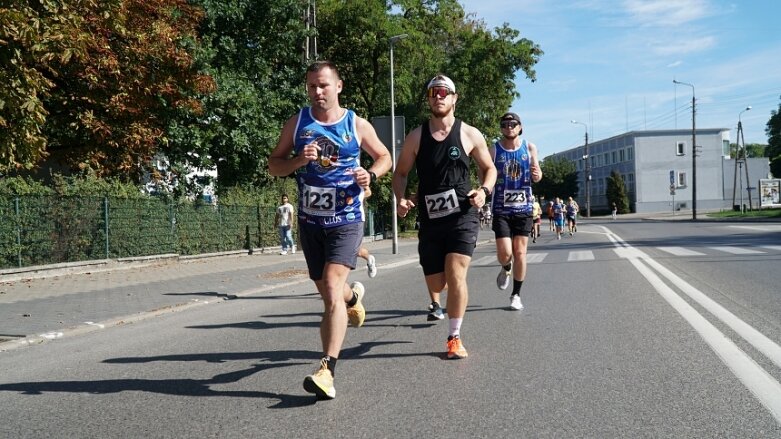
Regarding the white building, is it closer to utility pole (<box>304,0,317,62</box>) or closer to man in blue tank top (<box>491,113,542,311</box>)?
utility pole (<box>304,0,317,62</box>)

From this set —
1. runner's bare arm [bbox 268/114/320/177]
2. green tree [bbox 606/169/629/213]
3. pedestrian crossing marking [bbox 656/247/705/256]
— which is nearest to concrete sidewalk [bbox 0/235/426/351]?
runner's bare arm [bbox 268/114/320/177]

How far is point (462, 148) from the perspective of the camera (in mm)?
5062

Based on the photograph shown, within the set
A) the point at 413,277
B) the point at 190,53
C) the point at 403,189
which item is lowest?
the point at 413,277

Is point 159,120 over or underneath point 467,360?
over

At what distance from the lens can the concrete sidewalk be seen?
7629mm

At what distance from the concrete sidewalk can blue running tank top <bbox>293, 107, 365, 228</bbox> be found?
3874mm

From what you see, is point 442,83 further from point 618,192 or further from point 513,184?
point 618,192

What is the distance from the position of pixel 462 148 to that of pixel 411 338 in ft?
6.16

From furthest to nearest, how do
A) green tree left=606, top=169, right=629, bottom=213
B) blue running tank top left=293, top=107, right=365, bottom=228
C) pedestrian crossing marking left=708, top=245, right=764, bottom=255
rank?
green tree left=606, top=169, right=629, bottom=213 → pedestrian crossing marking left=708, top=245, right=764, bottom=255 → blue running tank top left=293, top=107, right=365, bottom=228

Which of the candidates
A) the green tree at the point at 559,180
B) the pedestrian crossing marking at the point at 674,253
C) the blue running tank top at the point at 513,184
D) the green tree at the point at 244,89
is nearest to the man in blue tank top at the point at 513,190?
the blue running tank top at the point at 513,184

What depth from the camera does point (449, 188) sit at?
5062 millimetres

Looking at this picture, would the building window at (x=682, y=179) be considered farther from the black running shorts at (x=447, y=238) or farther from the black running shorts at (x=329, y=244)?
the black running shorts at (x=329, y=244)

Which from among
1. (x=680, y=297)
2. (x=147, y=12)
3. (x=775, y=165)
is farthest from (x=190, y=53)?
(x=775, y=165)

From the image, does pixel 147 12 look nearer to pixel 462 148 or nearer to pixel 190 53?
pixel 190 53
